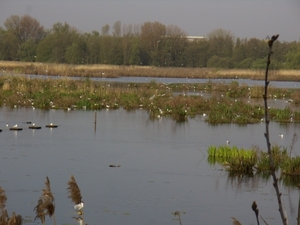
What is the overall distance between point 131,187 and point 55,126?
767cm

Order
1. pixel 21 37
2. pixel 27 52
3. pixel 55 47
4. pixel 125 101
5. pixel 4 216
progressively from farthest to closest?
pixel 21 37, pixel 27 52, pixel 55 47, pixel 125 101, pixel 4 216

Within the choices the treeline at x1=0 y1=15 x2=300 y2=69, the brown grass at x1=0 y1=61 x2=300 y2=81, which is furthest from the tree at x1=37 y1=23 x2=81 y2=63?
the brown grass at x1=0 y1=61 x2=300 y2=81

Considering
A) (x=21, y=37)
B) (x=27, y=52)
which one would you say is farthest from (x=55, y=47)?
(x=21, y=37)

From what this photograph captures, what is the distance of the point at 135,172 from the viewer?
12125 mm

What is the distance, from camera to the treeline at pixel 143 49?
57656mm

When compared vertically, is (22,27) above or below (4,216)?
above

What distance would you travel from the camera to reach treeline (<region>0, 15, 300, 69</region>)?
57.7m

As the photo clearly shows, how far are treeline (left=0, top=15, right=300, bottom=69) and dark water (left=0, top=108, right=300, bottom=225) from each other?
37.8m

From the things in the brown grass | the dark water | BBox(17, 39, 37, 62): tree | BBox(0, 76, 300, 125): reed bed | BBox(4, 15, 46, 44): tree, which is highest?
BBox(4, 15, 46, 44): tree

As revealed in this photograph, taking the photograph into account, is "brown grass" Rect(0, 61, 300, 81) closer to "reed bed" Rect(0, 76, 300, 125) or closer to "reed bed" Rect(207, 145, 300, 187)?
"reed bed" Rect(0, 76, 300, 125)

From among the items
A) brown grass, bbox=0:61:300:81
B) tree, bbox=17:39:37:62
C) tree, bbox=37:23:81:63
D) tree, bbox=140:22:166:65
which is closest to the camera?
brown grass, bbox=0:61:300:81

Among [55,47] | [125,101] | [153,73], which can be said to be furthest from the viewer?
[55,47]

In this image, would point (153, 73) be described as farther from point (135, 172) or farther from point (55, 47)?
point (135, 172)

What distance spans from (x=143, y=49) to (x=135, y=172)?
48673 millimetres
